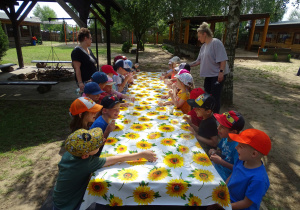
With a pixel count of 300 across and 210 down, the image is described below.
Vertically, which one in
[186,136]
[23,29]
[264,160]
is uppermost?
[23,29]

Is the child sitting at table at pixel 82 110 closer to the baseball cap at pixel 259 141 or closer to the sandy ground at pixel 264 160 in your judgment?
the sandy ground at pixel 264 160

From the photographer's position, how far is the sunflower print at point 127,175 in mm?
1472

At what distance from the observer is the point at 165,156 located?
178cm

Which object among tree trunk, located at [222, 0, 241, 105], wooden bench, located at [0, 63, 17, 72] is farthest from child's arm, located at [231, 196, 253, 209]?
wooden bench, located at [0, 63, 17, 72]

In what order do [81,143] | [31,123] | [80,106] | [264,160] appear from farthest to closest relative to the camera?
[31,123]
[264,160]
[80,106]
[81,143]

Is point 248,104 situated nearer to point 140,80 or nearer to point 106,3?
point 140,80

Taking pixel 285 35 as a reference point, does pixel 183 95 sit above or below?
below

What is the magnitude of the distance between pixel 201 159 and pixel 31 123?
4.38m

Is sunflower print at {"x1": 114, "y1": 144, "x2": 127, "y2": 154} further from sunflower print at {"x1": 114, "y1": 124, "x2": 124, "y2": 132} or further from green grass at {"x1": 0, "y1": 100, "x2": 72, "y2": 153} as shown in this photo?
green grass at {"x1": 0, "y1": 100, "x2": 72, "y2": 153}

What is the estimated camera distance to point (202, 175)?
1.54 m

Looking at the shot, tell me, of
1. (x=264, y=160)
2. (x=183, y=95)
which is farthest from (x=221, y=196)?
(x=264, y=160)

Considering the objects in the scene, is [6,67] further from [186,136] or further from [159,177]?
[159,177]

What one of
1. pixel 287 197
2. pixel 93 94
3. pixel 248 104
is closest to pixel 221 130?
pixel 287 197

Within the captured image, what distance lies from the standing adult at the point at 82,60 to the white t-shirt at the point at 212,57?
7.54 ft
